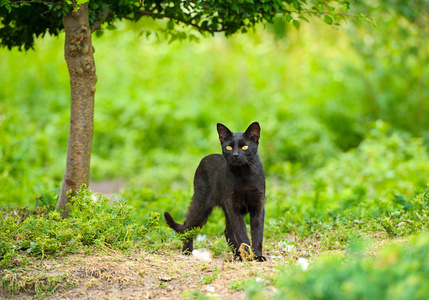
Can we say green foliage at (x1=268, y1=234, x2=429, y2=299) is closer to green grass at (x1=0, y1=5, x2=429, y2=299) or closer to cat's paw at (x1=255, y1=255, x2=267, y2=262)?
green grass at (x1=0, y1=5, x2=429, y2=299)

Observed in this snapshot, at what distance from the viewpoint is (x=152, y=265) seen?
3430 millimetres

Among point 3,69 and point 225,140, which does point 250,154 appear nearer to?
point 225,140

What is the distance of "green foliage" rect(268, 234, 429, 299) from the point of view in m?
1.83

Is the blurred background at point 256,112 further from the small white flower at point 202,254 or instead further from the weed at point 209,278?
the weed at point 209,278

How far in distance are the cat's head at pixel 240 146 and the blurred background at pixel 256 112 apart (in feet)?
4.09

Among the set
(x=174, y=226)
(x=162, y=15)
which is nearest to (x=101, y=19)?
(x=162, y=15)

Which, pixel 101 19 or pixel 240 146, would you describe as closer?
pixel 240 146

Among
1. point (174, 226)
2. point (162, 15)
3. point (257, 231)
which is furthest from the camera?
point (174, 226)

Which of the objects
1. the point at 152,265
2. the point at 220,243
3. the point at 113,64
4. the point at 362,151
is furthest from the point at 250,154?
the point at 113,64

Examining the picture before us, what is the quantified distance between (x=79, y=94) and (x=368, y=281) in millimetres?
2909

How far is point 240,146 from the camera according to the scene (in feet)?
12.5

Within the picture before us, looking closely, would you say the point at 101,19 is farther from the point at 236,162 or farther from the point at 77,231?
the point at 77,231

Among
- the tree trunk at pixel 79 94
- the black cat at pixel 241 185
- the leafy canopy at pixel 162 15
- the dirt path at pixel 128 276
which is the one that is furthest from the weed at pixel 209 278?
the leafy canopy at pixel 162 15

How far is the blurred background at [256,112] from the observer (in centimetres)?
646
